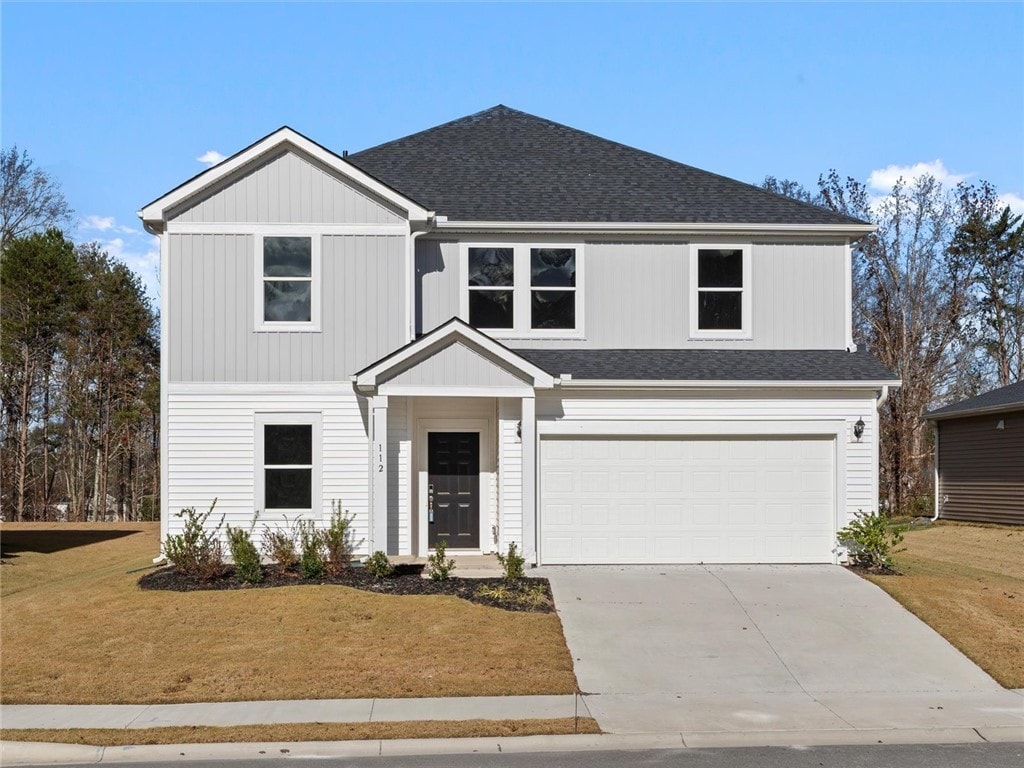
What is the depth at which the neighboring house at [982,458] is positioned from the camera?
90.1 ft

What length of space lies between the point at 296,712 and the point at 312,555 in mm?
5494

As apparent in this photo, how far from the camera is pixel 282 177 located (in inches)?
672

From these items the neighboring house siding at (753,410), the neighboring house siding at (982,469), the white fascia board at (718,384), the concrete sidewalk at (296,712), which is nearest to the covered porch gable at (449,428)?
the neighboring house siding at (753,410)

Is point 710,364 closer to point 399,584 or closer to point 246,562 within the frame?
point 399,584

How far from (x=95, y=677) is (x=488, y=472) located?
7720 millimetres

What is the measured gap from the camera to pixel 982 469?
29.2 meters

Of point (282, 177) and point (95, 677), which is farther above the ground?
point (282, 177)

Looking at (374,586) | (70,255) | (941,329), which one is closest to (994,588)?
(374,586)

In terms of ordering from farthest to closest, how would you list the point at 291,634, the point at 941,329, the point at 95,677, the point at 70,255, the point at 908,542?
the point at 941,329 < the point at 70,255 < the point at 908,542 < the point at 291,634 < the point at 95,677

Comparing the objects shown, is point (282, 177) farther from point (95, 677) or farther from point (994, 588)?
point (994, 588)

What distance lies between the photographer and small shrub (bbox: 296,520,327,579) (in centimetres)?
1529

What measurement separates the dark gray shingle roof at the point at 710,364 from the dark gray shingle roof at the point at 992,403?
1109cm

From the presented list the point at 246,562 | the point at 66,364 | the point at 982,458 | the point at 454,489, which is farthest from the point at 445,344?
the point at 66,364

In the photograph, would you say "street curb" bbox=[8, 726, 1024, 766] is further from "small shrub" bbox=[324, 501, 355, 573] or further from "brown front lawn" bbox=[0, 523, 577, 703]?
"small shrub" bbox=[324, 501, 355, 573]
